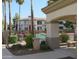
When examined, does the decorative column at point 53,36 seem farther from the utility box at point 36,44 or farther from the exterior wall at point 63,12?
the utility box at point 36,44

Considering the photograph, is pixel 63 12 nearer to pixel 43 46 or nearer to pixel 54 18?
pixel 54 18

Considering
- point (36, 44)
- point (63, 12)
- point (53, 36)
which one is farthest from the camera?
point (53, 36)

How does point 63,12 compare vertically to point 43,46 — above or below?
above

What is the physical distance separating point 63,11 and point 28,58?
159 inches

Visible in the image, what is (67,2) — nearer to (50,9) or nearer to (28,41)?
(50,9)

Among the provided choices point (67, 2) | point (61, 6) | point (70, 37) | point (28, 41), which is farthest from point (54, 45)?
point (70, 37)

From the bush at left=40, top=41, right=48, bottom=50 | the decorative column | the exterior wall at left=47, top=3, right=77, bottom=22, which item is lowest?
the bush at left=40, top=41, right=48, bottom=50

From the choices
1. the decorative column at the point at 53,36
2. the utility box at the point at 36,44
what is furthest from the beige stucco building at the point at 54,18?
the utility box at the point at 36,44

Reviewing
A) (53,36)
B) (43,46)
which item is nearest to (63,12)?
(53,36)

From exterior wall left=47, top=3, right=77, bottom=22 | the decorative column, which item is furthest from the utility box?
exterior wall left=47, top=3, right=77, bottom=22

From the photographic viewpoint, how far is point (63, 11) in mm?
13562

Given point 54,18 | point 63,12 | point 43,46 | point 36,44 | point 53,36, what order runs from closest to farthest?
point 63,12 → point 54,18 → point 36,44 → point 43,46 → point 53,36

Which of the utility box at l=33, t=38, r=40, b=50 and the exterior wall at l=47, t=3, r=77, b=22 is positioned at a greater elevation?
the exterior wall at l=47, t=3, r=77, b=22

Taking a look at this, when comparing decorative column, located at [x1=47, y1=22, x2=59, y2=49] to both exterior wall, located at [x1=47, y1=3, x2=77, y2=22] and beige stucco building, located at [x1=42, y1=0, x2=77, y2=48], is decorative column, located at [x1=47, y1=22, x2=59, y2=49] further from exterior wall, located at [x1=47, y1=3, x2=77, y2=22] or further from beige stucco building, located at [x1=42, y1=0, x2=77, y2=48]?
exterior wall, located at [x1=47, y1=3, x2=77, y2=22]
